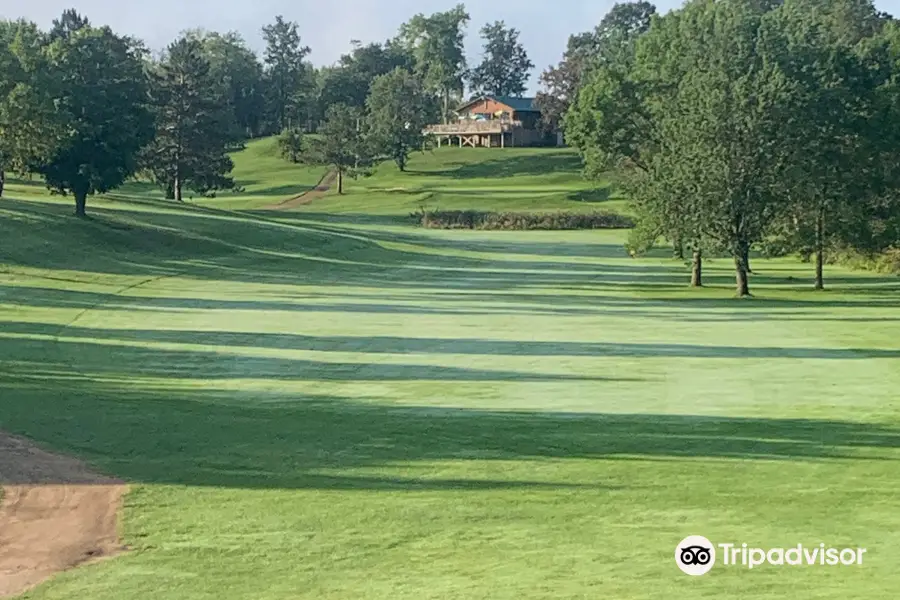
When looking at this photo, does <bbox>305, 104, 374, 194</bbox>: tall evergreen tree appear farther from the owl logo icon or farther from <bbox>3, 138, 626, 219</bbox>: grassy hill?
the owl logo icon

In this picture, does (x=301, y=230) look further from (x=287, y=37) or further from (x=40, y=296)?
(x=287, y=37)

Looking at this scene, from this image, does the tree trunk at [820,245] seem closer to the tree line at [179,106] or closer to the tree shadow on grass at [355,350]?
the tree shadow on grass at [355,350]

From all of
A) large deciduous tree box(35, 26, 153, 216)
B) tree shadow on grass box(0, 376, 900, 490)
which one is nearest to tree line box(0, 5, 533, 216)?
large deciduous tree box(35, 26, 153, 216)

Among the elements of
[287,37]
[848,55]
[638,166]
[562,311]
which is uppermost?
[287,37]

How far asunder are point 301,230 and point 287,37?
5162 inches

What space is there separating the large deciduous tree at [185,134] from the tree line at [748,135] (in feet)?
115

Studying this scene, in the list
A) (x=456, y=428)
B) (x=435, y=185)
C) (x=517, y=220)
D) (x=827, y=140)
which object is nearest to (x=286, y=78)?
(x=435, y=185)

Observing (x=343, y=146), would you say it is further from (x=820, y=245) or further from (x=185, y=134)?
(x=820, y=245)

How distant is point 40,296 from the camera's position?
39.3 metres

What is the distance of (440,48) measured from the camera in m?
185

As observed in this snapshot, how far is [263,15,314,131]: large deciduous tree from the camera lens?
535 ft

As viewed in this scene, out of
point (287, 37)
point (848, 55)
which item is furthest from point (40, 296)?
point (287, 37)

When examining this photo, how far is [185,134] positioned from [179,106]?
2686 mm

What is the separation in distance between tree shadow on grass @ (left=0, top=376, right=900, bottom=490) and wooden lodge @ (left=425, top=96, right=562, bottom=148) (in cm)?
12829
